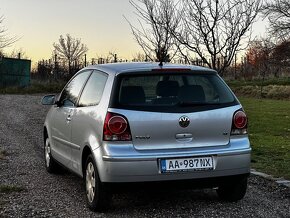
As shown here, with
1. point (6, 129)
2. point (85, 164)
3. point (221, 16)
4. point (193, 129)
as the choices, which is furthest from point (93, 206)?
point (6, 129)

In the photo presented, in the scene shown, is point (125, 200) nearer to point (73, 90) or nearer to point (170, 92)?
point (170, 92)

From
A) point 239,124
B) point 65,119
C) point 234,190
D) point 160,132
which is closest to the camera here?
point 160,132

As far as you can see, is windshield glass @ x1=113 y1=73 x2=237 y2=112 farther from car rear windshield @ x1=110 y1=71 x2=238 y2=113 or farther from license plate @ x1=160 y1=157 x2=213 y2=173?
license plate @ x1=160 y1=157 x2=213 y2=173

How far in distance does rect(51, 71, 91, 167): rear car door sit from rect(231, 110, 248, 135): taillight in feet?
6.57

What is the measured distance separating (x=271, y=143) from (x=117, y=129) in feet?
21.9

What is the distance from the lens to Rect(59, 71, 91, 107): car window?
251 inches

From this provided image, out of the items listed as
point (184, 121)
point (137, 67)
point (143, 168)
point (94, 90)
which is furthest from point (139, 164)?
point (94, 90)

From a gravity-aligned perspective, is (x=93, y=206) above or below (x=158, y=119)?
below

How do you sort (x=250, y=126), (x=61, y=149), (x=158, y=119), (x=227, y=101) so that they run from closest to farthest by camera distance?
(x=158, y=119) → (x=227, y=101) → (x=61, y=149) → (x=250, y=126)

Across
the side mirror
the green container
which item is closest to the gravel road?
the side mirror

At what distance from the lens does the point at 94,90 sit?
227 inches

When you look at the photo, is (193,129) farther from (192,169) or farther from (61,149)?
(61,149)

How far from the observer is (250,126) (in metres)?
15.0

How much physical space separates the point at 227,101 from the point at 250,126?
9829 mm
